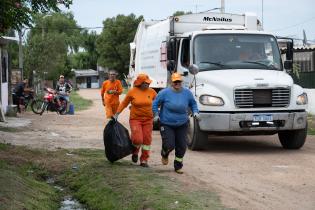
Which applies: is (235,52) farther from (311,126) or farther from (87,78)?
(87,78)

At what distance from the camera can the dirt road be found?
840cm

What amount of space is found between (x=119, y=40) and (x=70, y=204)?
70.5 m

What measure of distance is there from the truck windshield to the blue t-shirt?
3141mm

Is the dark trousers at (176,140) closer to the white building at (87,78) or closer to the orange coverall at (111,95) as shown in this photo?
the orange coverall at (111,95)

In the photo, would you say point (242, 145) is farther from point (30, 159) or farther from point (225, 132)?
point (30, 159)

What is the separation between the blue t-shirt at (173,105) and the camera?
10.2m

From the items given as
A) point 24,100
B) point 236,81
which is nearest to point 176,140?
point 236,81

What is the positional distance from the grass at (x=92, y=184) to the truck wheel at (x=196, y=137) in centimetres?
209

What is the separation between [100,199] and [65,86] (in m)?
18.1

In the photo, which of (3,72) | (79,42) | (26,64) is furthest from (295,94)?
(79,42)

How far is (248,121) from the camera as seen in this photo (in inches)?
488

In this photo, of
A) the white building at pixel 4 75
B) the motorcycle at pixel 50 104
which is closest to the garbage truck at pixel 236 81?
the white building at pixel 4 75

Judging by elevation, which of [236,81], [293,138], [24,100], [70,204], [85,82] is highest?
[236,81]

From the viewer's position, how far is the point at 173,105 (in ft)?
33.6
